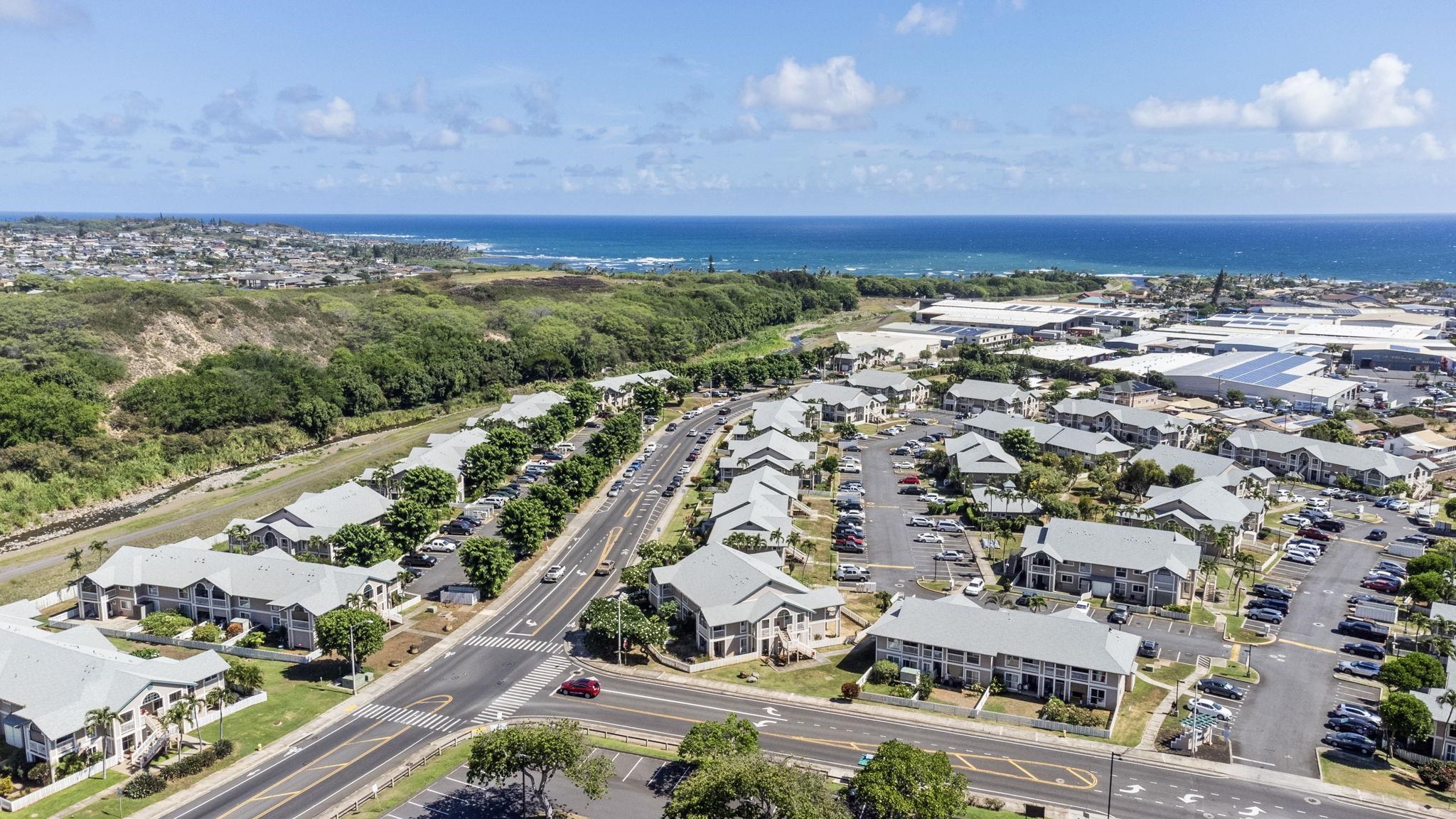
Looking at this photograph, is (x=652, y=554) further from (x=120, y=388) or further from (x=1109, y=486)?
(x=120, y=388)

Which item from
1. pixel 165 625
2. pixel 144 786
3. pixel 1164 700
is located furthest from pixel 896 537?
pixel 144 786

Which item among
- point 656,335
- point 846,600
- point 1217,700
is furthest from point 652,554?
point 656,335

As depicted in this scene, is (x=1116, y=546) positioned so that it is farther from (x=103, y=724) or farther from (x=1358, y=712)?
(x=103, y=724)

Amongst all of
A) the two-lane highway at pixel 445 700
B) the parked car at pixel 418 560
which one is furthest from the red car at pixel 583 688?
the parked car at pixel 418 560

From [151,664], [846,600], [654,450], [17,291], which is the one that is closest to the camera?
[151,664]

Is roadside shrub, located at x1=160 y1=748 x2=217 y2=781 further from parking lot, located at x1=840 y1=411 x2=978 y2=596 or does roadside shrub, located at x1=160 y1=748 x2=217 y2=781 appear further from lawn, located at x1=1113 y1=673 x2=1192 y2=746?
lawn, located at x1=1113 y1=673 x2=1192 y2=746
